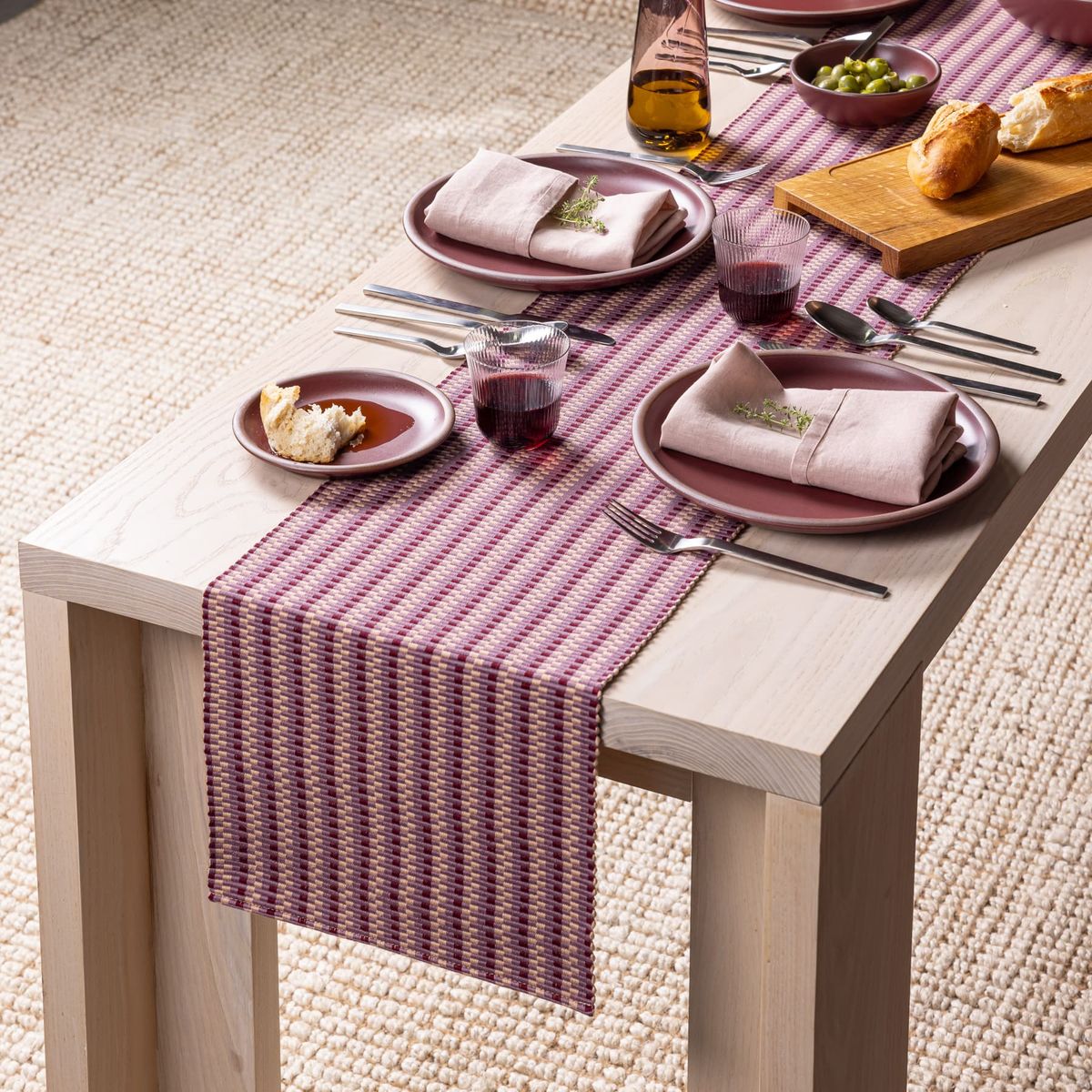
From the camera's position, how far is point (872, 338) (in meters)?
1.42

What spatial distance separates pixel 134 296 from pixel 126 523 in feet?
5.84

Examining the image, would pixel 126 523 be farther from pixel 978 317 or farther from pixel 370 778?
pixel 978 317

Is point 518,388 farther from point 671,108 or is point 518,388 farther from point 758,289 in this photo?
point 671,108

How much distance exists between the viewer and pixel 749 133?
178 cm

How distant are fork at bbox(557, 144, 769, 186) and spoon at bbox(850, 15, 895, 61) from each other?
0.22m

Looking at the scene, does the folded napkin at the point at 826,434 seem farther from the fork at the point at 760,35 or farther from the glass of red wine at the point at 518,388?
the fork at the point at 760,35

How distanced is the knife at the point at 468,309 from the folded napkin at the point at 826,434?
→ 0.17 metres

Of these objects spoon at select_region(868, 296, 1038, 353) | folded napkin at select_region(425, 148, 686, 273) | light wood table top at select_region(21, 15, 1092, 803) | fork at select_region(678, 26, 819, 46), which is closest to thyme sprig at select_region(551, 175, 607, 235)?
folded napkin at select_region(425, 148, 686, 273)

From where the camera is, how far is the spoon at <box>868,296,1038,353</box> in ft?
4.65

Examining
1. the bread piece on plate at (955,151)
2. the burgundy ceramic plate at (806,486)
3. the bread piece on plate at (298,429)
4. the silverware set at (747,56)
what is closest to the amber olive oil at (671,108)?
the silverware set at (747,56)

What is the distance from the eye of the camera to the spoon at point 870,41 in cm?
184

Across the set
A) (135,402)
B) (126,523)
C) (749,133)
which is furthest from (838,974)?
(135,402)

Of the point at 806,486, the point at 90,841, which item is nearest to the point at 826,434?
the point at 806,486

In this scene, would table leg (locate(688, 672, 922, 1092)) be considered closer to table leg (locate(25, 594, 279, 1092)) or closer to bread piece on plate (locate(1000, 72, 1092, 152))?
table leg (locate(25, 594, 279, 1092))
